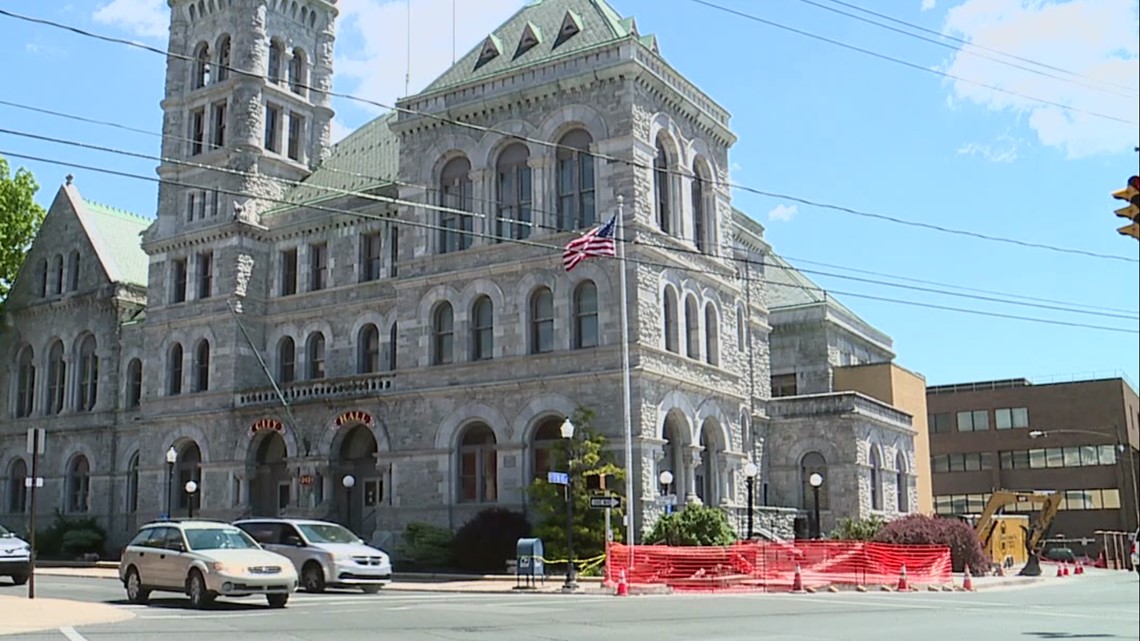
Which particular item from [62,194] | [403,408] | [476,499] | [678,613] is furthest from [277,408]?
[678,613]

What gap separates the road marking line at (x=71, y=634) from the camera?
14.7m

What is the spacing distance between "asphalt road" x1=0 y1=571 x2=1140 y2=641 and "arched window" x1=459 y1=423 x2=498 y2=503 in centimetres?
1055

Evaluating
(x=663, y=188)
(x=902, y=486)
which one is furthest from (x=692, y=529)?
(x=902, y=486)

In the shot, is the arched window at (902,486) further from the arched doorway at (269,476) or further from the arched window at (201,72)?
the arched window at (201,72)

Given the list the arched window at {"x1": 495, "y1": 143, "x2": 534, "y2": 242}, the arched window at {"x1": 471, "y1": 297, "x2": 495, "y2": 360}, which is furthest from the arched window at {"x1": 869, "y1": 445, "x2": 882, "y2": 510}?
the arched window at {"x1": 495, "y1": 143, "x2": 534, "y2": 242}

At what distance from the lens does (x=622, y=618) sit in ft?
62.9

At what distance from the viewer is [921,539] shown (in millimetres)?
36281

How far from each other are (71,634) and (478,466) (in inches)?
908

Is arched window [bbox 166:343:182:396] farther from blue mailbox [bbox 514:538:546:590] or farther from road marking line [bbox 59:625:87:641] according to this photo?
road marking line [bbox 59:625:87:641]

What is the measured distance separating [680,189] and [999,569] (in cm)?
1921

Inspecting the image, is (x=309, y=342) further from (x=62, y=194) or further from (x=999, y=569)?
(x=999, y=569)

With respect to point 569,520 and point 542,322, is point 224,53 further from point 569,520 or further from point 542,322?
point 569,520

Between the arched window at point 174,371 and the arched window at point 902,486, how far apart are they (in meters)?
30.0

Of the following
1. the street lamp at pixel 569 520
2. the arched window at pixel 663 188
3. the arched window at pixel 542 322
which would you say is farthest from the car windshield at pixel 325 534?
the arched window at pixel 663 188
